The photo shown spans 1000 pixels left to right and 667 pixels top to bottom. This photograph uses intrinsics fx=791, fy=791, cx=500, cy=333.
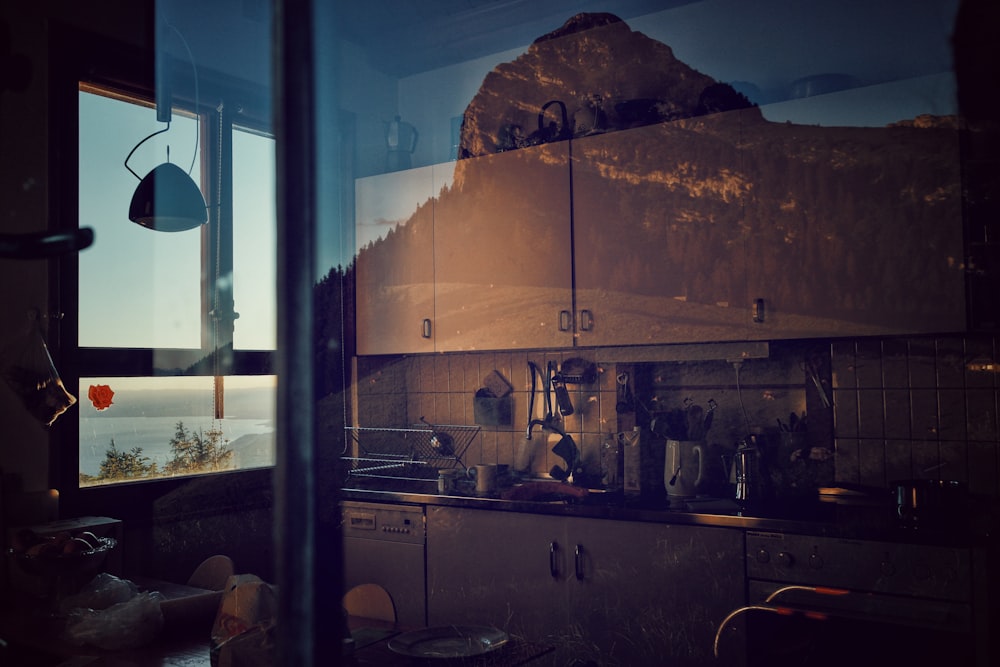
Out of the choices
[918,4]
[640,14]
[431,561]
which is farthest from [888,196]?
[431,561]

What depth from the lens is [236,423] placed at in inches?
64.5

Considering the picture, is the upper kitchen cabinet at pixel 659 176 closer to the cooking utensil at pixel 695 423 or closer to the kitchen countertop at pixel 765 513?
the cooking utensil at pixel 695 423

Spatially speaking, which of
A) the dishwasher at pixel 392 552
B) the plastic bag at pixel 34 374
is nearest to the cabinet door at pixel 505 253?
the dishwasher at pixel 392 552

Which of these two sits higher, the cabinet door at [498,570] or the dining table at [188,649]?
the dining table at [188,649]

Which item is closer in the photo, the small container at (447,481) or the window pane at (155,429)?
the window pane at (155,429)

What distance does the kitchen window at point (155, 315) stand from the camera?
145cm

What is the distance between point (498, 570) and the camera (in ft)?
6.77

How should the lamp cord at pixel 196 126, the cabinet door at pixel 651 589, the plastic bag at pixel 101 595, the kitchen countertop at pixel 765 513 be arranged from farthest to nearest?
the cabinet door at pixel 651 589 < the kitchen countertop at pixel 765 513 < the lamp cord at pixel 196 126 < the plastic bag at pixel 101 595

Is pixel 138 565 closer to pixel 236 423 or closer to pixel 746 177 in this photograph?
pixel 236 423

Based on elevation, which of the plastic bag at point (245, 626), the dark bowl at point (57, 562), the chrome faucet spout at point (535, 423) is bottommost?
the dark bowl at point (57, 562)

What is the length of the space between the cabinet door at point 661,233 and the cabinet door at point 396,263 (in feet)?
1.77

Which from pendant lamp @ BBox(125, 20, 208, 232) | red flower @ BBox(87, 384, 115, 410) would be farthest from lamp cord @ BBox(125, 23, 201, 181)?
red flower @ BBox(87, 384, 115, 410)

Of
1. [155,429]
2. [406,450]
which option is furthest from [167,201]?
[406,450]

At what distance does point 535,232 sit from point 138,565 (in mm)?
1357
